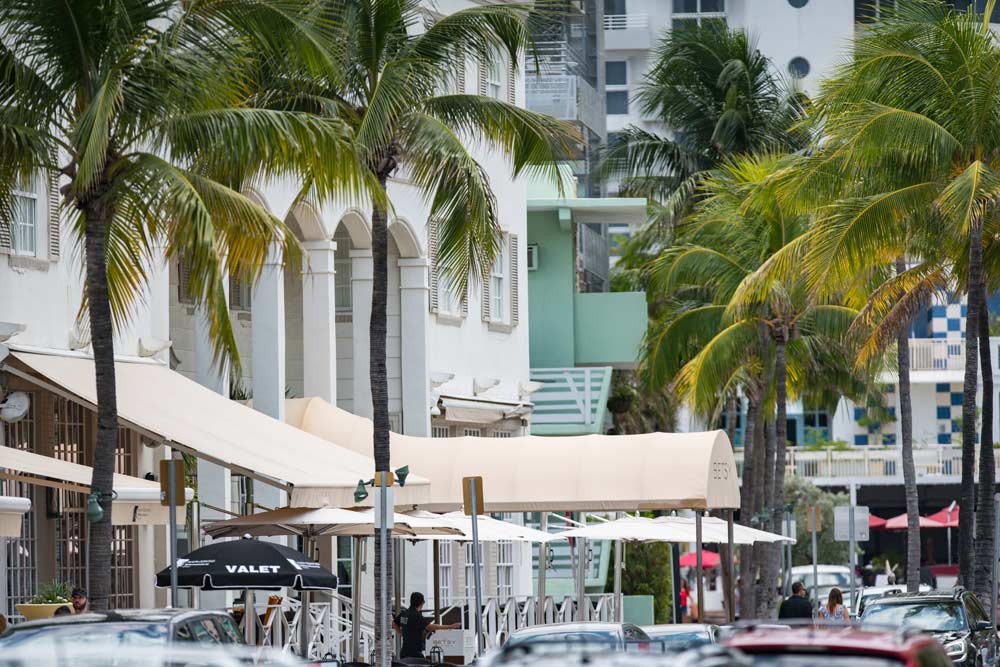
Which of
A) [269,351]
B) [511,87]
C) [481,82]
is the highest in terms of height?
[511,87]

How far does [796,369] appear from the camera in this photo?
4078 cm

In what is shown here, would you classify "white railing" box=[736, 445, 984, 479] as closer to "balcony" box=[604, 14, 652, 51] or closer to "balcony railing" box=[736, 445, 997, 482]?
"balcony railing" box=[736, 445, 997, 482]

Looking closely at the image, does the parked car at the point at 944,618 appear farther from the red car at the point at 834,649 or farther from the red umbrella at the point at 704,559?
the red umbrella at the point at 704,559

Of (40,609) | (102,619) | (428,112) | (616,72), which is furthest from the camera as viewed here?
(616,72)

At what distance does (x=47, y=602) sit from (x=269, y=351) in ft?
27.2

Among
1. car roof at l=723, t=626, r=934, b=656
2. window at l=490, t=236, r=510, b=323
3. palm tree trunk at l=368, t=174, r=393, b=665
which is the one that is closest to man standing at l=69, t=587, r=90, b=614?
palm tree trunk at l=368, t=174, r=393, b=665

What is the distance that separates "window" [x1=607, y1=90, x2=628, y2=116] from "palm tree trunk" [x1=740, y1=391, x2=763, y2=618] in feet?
131

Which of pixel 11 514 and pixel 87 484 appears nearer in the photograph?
pixel 11 514

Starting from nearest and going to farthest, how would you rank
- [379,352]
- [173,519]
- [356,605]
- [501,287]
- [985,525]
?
[173,519] < [379,352] < [356,605] < [985,525] < [501,287]

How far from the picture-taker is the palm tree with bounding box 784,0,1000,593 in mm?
25109

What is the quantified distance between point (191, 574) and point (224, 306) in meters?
3.90

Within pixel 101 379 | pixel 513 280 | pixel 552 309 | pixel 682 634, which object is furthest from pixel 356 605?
pixel 552 309

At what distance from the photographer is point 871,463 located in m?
62.2

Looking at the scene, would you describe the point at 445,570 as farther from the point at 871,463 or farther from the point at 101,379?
the point at 871,463
